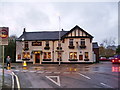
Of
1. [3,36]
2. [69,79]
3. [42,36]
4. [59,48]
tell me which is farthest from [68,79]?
[42,36]

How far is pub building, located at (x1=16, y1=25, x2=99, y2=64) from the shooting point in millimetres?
33500

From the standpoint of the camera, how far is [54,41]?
114ft

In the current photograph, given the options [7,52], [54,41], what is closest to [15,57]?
[7,52]

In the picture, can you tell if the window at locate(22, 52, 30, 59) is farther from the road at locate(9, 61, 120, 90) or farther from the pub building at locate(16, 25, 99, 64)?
the road at locate(9, 61, 120, 90)

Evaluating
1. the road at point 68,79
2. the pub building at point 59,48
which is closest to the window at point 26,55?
the pub building at point 59,48

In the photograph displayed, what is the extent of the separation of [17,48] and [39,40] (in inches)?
211

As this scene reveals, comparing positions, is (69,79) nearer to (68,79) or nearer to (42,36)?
(68,79)

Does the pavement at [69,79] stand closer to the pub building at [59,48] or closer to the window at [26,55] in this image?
the pub building at [59,48]

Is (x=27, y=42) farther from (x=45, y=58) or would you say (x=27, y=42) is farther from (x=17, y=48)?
(x=45, y=58)

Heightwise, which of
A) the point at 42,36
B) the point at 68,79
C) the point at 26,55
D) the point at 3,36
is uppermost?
the point at 42,36

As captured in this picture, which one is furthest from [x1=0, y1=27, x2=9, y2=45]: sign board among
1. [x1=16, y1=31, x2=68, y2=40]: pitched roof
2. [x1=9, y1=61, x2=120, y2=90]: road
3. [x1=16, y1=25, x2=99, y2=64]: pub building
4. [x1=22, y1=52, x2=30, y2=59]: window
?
[x1=22, y1=52, x2=30, y2=59]: window

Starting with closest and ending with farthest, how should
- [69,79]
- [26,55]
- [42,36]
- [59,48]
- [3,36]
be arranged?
[3,36]
[69,79]
[59,48]
[26,55]
[42,36]

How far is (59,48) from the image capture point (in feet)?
109

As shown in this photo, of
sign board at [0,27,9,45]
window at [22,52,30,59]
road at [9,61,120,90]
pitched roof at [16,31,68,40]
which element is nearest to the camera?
sign board at [0,27,9,45]
